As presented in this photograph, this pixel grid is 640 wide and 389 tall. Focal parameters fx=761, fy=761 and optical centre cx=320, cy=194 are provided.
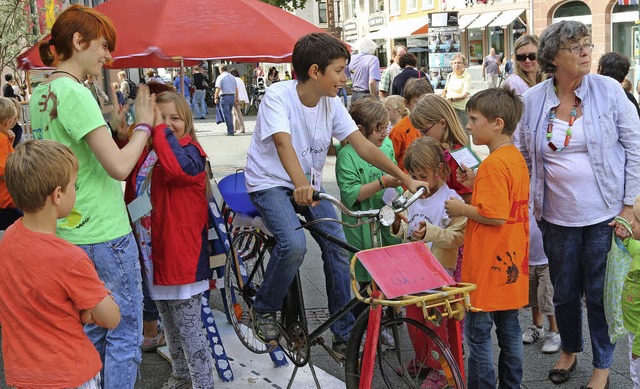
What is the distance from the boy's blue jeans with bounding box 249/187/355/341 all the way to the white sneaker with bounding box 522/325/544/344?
147cm

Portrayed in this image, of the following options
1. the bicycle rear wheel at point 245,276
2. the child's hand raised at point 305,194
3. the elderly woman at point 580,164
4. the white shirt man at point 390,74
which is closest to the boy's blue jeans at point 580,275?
the elderly woman at point 580,164

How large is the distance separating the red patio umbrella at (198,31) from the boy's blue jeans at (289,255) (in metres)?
1.07

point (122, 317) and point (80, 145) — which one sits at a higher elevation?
point (80, 145)

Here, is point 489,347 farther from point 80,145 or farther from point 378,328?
point 80,145

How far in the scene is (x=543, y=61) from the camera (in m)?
4.14

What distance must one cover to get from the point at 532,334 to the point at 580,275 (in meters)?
1.00

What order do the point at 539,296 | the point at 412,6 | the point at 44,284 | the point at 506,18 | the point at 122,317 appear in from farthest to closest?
the point at 412,6
the point at 506,18
the point at 539,296
the point at 122,317
the point at 44,284

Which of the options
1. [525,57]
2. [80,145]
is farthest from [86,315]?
[525,57]

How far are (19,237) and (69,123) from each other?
635mm

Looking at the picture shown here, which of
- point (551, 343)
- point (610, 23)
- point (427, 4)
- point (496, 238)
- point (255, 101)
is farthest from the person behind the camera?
point (427, 4)

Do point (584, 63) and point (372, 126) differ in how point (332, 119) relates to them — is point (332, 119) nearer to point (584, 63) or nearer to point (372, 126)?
point (372, 126)

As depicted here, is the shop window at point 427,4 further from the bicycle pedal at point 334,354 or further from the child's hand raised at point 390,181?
the bicycle pedal at point 334,354

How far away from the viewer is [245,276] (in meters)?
4.88

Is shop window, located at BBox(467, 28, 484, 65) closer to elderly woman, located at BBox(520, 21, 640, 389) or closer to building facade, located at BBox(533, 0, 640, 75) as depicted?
building facade, located at BBox(533, 0, 640, 75)
